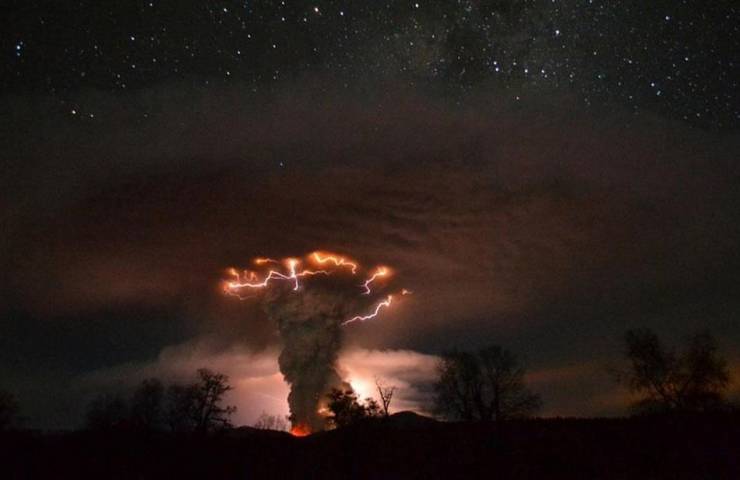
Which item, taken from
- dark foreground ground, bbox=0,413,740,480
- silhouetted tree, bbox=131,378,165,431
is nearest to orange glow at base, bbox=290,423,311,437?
silhouetted tree, bbox=131,378,165,431

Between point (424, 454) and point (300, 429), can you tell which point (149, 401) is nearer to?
point (300, 429)

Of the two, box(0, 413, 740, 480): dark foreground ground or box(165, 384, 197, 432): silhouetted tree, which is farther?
box(165, 384, 197, 432): silhouetted tree

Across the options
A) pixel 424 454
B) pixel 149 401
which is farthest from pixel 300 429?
pixel 424 454

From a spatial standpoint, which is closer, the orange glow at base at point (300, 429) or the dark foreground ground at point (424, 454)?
the dark foreground ground at point (424, 454)

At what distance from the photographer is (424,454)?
2850 centimetres

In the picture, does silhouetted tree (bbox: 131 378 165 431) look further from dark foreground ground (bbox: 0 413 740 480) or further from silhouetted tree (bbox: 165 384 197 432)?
dark foreground ground (bbox: 0 413 740 480)

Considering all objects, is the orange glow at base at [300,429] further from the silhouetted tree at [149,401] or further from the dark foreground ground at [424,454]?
the dark foreground ground at [424,454]

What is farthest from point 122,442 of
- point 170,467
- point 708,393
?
point 708,393

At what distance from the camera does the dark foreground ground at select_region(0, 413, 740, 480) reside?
2297cm

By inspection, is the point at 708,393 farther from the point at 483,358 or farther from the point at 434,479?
the point at 434,479

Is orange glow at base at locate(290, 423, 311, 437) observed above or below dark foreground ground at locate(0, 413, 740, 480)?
above

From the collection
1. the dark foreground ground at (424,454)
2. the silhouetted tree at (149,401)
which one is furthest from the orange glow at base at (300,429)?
the dark foreground ground at (424,454)

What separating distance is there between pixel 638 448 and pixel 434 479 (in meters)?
10.5

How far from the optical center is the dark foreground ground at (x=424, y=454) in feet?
75.4
